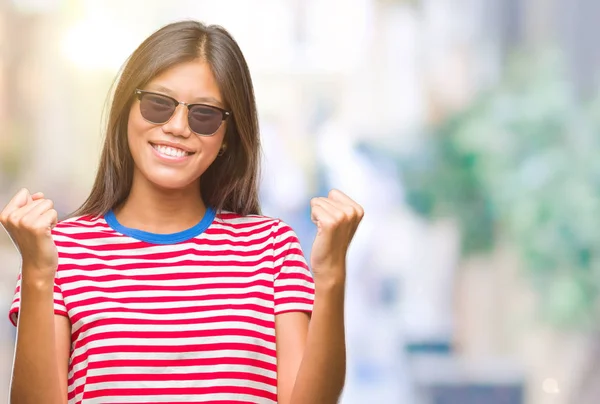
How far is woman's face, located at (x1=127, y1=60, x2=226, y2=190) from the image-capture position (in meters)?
1.73

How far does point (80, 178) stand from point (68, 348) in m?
3.30

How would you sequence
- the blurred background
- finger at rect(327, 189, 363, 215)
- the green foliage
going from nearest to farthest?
finger at rect(327, 189, 363, 215) < the blurred background < the green foliage

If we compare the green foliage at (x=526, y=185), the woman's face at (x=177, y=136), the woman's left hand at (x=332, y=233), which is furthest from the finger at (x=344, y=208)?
the green foliage at (x=526, y=185)

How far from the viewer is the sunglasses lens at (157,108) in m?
1.73

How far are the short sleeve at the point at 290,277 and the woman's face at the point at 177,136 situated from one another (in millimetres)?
194

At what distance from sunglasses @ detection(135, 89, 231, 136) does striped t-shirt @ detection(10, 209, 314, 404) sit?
0.63ft

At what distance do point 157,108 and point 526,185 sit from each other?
3745mm

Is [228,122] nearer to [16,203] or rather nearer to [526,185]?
[16,203]

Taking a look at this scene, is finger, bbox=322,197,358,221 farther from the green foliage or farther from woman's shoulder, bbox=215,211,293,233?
the green foliage

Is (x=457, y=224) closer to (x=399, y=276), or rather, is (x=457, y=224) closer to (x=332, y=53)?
(x=399, y=276)

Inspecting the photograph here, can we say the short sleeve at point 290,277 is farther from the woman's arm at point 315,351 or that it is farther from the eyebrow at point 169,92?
the eyebrow at point 169,92

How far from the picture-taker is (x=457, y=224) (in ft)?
17.0

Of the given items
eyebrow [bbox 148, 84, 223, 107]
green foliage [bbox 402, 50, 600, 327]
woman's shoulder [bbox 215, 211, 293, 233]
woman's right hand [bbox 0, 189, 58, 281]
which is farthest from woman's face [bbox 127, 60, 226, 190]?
green foliage [bbox 402, 50, 600, 327]

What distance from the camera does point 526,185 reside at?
5.20 m
